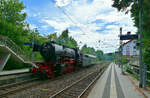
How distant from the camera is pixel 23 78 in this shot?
1101cm

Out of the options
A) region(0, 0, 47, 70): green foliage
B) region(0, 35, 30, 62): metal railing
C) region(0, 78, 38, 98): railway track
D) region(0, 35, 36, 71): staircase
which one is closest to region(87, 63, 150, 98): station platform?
region(0, 78, 38, 98): railway track

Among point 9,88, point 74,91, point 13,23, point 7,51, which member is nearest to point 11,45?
point 7,51

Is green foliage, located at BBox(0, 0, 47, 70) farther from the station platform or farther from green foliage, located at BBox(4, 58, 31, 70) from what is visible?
the station platform

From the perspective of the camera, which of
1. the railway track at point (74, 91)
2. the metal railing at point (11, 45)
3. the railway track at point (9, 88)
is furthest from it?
the metal railing at point (11, 45)

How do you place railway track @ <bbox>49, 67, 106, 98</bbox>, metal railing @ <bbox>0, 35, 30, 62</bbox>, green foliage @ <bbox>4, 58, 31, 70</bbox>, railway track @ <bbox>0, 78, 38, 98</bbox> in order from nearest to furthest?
railway track @ <bbox>0, 78, 38, 98</bbox> → railway track @ <bbox>49, 67, 106, 98</bbox> → metal railing @ <bbox>0, 35, 30, 62</bbox> → green foliage @ <bbox>4, 58, 31, 70</bbox>

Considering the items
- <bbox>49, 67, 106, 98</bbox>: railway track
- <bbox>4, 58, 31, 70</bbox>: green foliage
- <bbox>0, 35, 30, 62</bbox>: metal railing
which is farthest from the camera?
<bbox>4, 58, 31, 70</bbox>: green foliage

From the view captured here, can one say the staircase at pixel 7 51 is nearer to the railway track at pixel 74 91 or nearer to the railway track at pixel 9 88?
the railway track at pixel 9 88

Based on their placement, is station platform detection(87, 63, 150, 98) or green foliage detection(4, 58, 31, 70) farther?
green foliage detection(4, 58, 31, 70)

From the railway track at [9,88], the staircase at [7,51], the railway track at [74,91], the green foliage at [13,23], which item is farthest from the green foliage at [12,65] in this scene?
the railway track at [74,91]

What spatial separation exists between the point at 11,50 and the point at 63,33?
40.6 metres

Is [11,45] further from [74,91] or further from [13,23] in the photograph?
[74,91]

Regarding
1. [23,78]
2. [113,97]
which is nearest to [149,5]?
[113,97]

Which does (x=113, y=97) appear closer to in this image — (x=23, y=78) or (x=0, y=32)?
(x=23, y=78)

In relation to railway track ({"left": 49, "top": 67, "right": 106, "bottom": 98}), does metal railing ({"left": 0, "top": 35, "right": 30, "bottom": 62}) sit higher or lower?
higher
